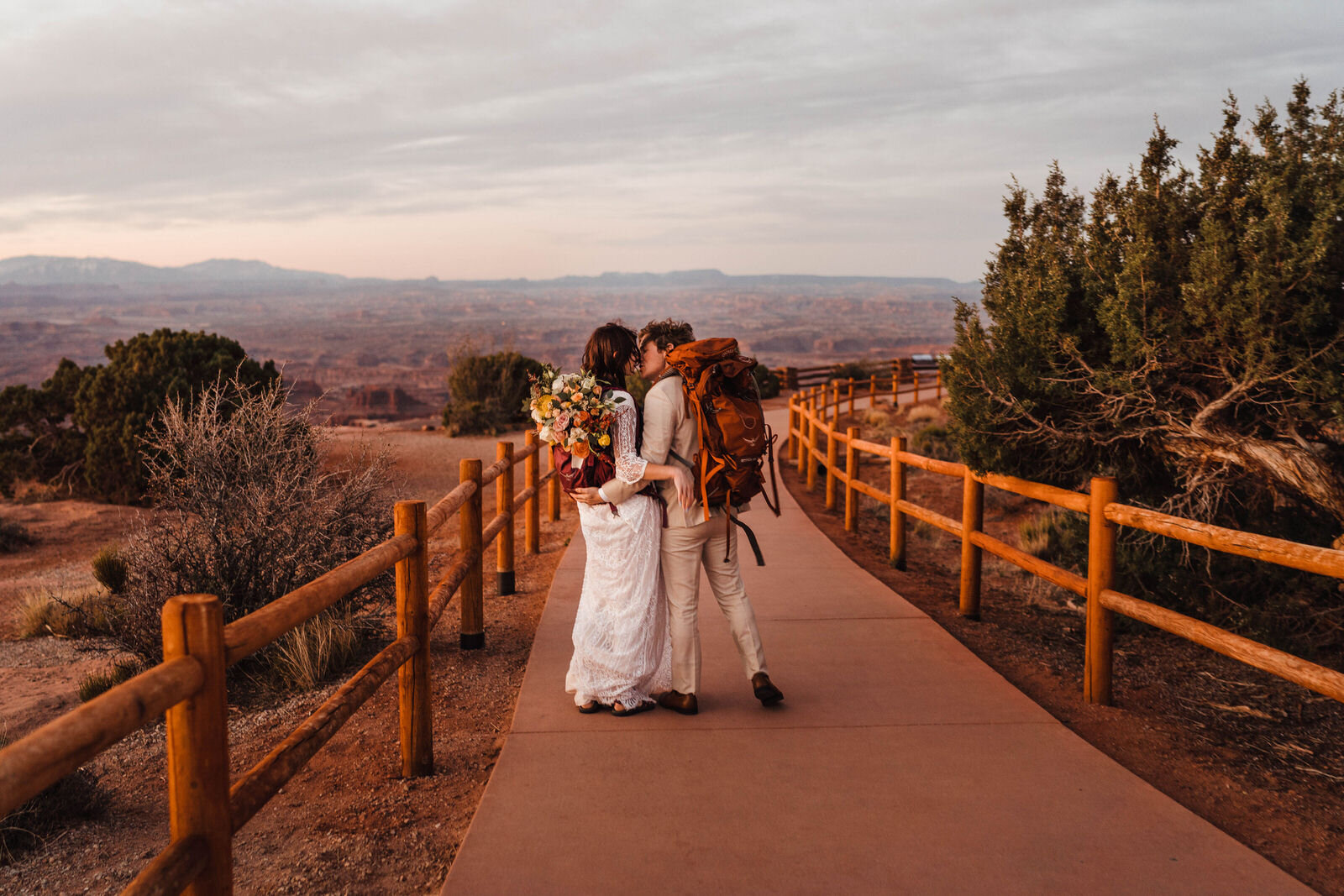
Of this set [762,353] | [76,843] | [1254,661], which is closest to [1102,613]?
[1254,661]

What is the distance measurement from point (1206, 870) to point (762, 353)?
4527 inches

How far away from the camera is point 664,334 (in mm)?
4332

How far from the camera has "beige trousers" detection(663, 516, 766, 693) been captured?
→ 4445mm

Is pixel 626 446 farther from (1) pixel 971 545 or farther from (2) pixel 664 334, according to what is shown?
(1) pixel 971 545

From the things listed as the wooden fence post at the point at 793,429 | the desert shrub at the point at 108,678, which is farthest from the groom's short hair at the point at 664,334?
the wooden fence post at the point at 793,429

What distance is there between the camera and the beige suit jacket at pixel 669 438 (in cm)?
426

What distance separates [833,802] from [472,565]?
2.63 meters

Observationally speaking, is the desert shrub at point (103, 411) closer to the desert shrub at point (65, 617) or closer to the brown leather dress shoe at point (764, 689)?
the desert shrub at point (65, 617)

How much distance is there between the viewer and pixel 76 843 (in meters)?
3.75

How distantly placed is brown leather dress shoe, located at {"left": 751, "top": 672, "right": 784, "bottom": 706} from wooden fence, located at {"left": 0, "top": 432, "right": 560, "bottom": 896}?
60.8 inches

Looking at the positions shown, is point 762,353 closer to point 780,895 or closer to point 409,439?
point 409,439

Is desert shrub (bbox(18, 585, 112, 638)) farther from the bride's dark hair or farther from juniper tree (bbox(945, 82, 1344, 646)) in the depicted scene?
juniper tree (bbox(945, 82, 1344, 646))

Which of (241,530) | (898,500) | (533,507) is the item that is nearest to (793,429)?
(533,507)

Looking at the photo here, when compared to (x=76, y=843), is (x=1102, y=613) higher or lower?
higher
